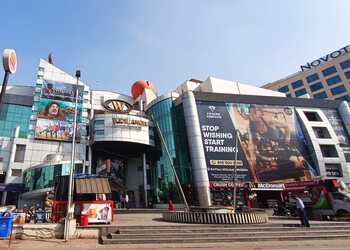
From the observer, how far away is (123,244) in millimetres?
10664

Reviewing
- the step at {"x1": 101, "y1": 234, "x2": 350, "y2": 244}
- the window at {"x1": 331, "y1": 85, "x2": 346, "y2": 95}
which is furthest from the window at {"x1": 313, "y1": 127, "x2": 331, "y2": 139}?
the step at {"x1": 101, "y1": 234, "x2": 350, "y2": 244}

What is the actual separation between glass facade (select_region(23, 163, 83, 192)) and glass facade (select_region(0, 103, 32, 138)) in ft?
39.9

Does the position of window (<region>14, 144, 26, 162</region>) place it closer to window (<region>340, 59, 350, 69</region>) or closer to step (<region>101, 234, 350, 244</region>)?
step (<region>101, 234, 350, 244</region>)

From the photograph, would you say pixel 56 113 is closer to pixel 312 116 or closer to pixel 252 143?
pixel 252 143

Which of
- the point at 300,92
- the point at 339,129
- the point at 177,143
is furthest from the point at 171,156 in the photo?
the point at 300,92

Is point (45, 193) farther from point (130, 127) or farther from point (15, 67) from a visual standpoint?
point (15, 67)

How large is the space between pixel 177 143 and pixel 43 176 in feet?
75.1

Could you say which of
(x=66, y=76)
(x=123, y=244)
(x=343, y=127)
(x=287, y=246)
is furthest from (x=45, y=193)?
(x=343, y=127)

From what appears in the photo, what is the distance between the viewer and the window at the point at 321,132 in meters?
49.8

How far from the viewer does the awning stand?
14.0m

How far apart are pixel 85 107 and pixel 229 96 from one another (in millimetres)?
30297

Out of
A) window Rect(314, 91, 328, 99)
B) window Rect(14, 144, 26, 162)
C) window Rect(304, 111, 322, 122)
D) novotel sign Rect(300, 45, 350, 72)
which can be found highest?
novotel sign Rect(300, 45, 350, 72)

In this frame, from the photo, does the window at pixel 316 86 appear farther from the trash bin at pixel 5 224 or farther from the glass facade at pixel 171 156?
the trash bin at pixel 5 224

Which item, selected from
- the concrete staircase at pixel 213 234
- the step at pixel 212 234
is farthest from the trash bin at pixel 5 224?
the step at pixel 212 234
